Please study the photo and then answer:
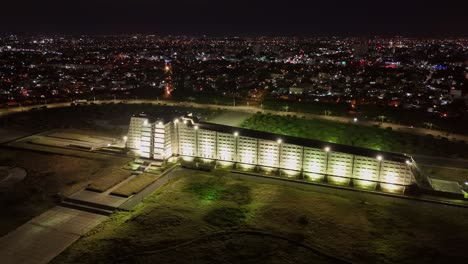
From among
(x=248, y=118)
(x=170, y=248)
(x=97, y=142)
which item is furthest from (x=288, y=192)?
(x=248, y=118)

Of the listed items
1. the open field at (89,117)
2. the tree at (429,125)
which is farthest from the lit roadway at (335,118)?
the open field at (89,117)

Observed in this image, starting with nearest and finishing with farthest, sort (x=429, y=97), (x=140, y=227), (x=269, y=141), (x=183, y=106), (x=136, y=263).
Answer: (x=136, y=263) → (x=140, y=227) → (x=269, y=141) → (x=183, y=106) → (x=429, y=97)

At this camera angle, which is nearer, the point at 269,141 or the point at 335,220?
the point at 335,220

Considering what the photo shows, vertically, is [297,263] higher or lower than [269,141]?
lower

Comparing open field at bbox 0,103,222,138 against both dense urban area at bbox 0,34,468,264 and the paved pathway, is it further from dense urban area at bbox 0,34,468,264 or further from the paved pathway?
the paved pathway

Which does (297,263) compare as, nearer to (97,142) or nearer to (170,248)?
(170,248)

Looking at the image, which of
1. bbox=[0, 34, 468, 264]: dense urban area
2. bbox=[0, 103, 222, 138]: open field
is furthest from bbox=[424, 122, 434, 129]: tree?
bbox=[0, 103, 222, 138]: open field
